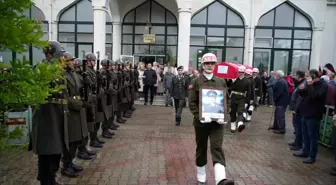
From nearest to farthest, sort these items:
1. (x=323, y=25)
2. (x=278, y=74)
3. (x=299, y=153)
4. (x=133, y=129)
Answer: (x=299, y=153) < (x=133, y=129) < (x=278, y=74) < (x=323, y=25)

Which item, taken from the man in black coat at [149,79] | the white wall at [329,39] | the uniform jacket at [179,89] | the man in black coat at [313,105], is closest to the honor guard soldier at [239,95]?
the uniform jacket at [179,89]

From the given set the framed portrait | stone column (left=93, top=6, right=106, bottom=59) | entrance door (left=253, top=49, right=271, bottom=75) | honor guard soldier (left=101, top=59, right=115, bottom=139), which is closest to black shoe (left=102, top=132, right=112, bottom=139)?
honor guard soldier (left=101, top=59, right=115, bottom=139)

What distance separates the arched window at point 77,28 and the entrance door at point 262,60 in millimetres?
9490

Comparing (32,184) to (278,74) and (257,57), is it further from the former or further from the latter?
(257,57)

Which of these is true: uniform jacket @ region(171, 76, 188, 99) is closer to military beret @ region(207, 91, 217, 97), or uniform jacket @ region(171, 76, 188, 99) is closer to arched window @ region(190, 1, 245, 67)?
military beret @ region(207, 91, 217, 97)

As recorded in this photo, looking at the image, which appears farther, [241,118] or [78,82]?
[241,118]

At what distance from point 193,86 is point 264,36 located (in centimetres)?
1585

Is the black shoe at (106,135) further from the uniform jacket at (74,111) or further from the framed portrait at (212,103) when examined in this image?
the framed portrait at (212,103)

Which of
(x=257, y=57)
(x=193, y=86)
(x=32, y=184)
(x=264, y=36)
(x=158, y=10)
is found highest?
(x=158, y=10)

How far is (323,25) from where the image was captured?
1822cm

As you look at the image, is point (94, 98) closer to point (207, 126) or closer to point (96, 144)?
point (96, 144)

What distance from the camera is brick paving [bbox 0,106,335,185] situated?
488cm

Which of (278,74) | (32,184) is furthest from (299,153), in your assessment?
(32,184)

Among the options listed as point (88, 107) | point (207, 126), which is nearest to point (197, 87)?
point (207, 126)
